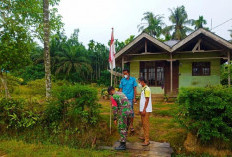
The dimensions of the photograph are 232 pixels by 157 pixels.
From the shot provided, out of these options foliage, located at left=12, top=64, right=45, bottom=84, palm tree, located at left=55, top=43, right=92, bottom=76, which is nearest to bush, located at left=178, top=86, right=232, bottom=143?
palm tree, located at left=55, top=43, right=92, bottom=76

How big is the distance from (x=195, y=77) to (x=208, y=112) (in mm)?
9053

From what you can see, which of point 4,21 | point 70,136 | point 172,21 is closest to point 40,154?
point 70,136

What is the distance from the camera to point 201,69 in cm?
1268

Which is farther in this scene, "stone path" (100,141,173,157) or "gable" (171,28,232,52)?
"gable" (171,28,232,52)

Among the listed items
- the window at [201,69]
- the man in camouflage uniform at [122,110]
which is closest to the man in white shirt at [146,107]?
the man in camouflage uniform at [122,110]

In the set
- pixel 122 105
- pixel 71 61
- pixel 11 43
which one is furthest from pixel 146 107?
pixel 71 61

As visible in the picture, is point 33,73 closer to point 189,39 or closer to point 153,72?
point 153,72

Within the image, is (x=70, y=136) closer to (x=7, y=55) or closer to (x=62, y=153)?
(x=62, y=153)

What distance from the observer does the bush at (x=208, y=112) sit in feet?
14.0

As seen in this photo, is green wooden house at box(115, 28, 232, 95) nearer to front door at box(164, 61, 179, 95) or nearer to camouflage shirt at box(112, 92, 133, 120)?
front door at box(164, 61, 179, 95)

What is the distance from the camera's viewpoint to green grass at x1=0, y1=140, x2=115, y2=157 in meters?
4.18

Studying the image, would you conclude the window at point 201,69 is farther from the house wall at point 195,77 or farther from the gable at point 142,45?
the gable at point 142,45


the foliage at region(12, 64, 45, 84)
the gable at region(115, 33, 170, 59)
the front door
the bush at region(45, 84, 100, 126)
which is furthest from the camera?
the foliage at region(12, 64, 45, 84)

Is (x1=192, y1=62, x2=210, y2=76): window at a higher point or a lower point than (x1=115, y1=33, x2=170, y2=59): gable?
lower
